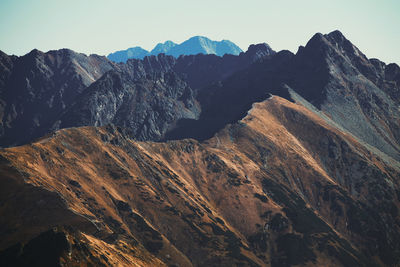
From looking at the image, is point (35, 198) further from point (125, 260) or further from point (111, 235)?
point (125, 260)

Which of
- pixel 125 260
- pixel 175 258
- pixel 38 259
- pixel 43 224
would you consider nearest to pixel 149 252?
pixel 175 258

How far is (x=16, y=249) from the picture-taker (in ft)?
387

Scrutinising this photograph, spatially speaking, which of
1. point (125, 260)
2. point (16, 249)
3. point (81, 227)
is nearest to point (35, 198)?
point (81, 227)

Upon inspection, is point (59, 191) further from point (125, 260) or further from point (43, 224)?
point (125, 260)

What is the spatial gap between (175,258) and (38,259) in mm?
91146

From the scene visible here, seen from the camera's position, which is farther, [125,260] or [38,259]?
[125,260]

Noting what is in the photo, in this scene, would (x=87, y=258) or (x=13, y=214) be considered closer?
(x=87, y=258)

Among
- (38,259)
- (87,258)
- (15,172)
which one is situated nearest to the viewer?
(38,259)

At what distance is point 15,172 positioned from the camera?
188500 millimetres

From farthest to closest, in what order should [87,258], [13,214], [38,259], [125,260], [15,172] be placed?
[15,172]
[13,214]
[125,260]
[87,258]
[38,259]

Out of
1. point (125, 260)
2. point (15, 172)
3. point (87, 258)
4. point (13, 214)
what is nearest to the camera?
point (87, 258)

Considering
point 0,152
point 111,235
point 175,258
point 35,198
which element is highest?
point 0,152

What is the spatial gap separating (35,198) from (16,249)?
209 ft

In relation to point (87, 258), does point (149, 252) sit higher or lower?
lower
